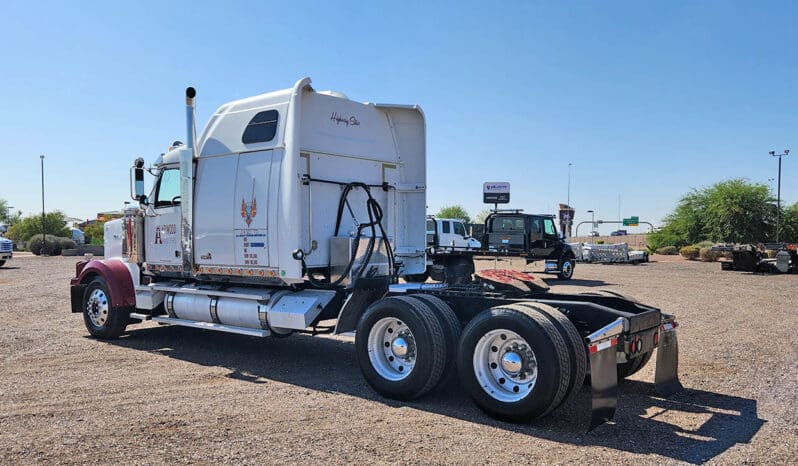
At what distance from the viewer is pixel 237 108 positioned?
29.1ft

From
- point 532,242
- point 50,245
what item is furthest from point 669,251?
point 50,245

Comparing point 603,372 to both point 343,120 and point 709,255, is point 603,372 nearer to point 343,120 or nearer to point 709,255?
point 343,120

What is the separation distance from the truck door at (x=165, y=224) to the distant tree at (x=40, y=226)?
53.6 m

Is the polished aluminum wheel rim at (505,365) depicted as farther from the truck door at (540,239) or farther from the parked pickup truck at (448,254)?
the truck door at (540,239)

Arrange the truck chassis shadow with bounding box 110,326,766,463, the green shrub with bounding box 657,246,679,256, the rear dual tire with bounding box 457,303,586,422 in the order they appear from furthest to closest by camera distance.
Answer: the green shrub with bounding box 657,246,679,256 < the rear dual tire with bounding box 457,303,586,422 < the truck chassis shadow with bounding box 110,326,766,463

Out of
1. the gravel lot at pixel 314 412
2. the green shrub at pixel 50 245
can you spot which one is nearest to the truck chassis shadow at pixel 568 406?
the gravel lot at pixel 314 412

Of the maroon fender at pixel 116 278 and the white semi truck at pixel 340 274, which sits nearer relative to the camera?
the white semi truck at pixel 340 274

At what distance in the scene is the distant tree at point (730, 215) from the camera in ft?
160

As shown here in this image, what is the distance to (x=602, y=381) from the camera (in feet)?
17.7

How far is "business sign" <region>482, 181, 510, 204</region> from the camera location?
44344 mm

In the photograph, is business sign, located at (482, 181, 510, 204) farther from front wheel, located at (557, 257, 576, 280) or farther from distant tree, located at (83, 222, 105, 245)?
distant tree, located at (83, 222, 105, 245)

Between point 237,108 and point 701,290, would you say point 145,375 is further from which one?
point 701,290

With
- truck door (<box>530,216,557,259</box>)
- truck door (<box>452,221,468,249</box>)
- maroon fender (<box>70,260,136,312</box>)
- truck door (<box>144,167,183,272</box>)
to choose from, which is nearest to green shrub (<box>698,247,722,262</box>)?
truck door (<box>452,221,468,249</box>)

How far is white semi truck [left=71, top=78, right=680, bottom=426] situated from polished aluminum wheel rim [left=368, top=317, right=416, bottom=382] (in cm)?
2
